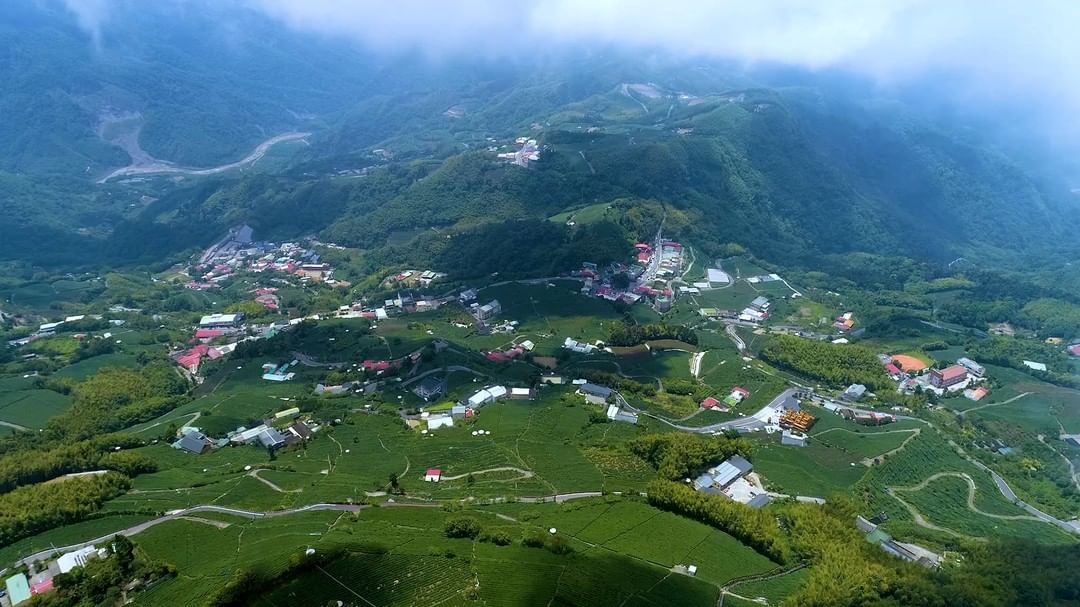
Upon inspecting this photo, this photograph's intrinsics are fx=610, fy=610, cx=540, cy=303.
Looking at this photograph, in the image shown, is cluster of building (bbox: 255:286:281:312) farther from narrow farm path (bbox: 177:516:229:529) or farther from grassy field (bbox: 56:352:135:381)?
narrow farm path (bbox: 177:516:229:529)

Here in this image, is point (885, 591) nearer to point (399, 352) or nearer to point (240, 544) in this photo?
point (240, 544)

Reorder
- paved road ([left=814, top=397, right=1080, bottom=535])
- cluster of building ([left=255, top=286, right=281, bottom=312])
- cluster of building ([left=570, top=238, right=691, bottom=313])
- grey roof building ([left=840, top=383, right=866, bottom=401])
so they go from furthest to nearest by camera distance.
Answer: cluster of building ([left=255, top=286, right=281, bottom=312])
cluster of building ([left=570, top=238, right=691, bottom=313])
grey roof building ([left=840, top=383, right=866, bottom=401])
paved road ([left=814, top=397, right=1080, bottom=535])

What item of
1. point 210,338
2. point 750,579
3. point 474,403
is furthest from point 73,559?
point 210,338

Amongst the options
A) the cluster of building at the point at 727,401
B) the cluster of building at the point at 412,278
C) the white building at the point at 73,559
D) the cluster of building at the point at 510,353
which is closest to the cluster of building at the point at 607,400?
the cluster of building at the point at 727,401

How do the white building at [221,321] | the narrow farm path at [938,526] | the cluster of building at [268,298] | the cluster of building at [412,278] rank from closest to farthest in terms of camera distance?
the narrow farm path at [938,526], the white building at [221,321], the cluster of building at [268,298], the cluster of building at [412,278]

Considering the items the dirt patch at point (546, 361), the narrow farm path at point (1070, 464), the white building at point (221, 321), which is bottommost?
the narrow farm path at point (1070, 464)

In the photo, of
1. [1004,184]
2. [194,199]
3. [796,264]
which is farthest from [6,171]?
[1004,184]

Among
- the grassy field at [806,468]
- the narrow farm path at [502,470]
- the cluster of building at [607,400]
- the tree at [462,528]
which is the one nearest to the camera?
the tree at [462,528]

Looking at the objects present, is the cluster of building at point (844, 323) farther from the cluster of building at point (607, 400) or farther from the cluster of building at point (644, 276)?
the cluster of building at point (607, 400)

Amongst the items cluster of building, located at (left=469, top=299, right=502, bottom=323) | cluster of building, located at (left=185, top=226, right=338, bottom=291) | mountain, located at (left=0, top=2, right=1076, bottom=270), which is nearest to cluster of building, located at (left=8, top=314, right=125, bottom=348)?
cluster of building, located at (left=185, top=226, right=338, bottom=291)
